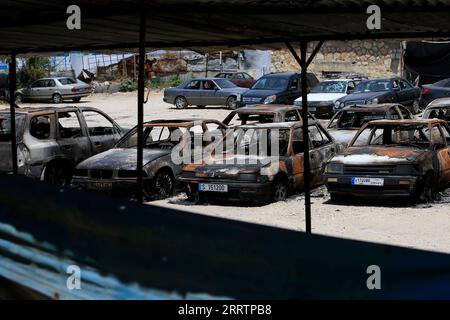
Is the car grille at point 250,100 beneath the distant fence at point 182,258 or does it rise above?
above

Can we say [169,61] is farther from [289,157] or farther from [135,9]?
[135,9]

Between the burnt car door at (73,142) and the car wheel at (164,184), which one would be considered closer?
the car wheel at (164,184)

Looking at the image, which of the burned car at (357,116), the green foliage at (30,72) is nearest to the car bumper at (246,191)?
the burned car at (357,116)

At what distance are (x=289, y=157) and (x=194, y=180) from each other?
166 cm

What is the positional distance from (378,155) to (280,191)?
1686 mm

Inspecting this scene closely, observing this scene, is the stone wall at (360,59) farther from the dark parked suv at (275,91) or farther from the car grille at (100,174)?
the car grille at (100,174)

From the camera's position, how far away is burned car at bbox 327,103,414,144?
1463cm

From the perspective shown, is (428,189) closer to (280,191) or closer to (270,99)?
(280,191)

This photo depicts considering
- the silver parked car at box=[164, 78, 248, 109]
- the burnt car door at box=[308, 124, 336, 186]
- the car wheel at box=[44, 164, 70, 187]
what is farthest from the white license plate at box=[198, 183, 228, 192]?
Answer: the silver parked car at box=[164, 78, 248, 109]

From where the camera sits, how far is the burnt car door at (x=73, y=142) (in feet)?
Answer: 42.9

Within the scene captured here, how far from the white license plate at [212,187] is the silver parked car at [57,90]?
87.8 feet

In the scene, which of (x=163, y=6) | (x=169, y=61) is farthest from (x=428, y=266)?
(x=169, y=61)

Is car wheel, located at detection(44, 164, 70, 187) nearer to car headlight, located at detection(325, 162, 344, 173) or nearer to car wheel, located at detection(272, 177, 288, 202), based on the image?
car wheel, located at detection(272, 177, 288, 202)

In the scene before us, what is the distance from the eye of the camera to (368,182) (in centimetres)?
1112
